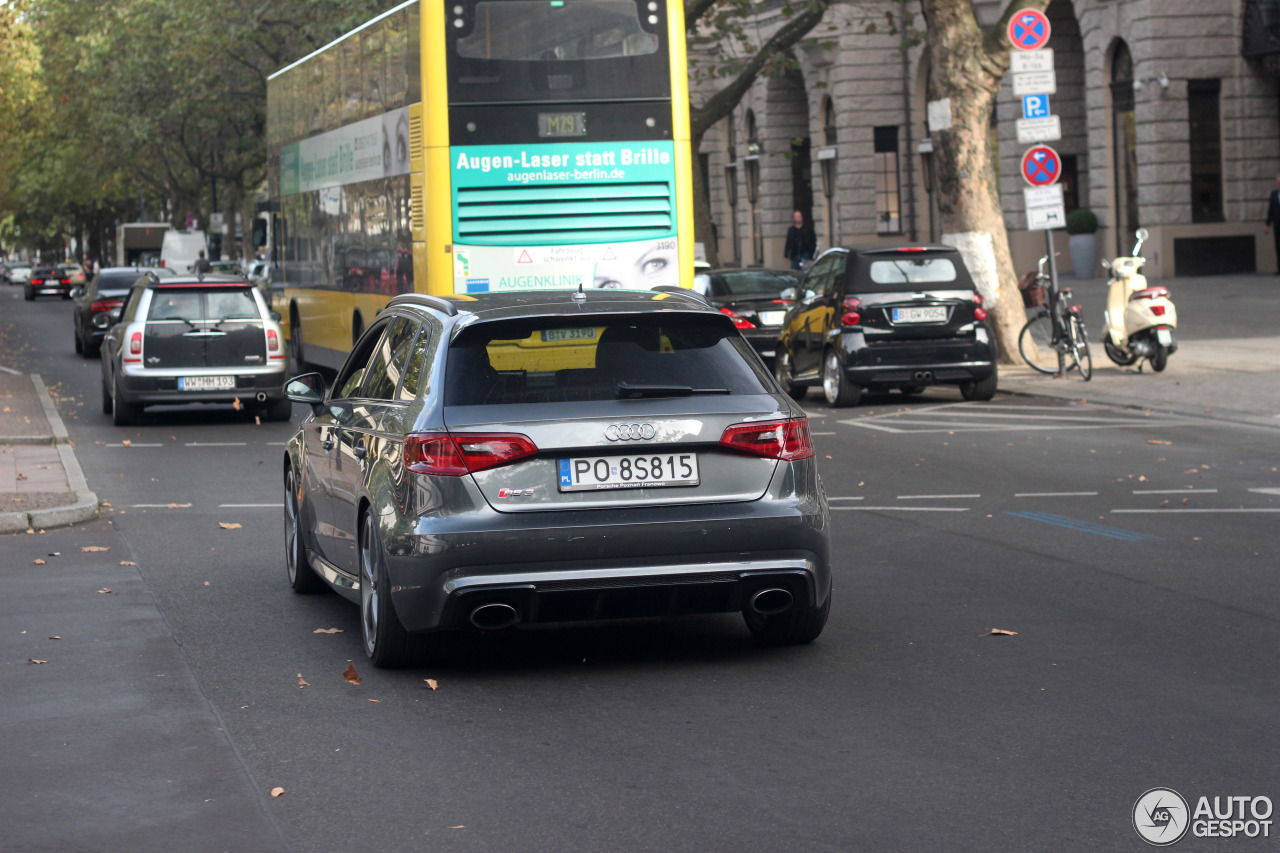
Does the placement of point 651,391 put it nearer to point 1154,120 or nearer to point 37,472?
point 37,472

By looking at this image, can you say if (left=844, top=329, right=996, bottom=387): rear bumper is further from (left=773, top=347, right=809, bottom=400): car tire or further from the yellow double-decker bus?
the yellow double-decker bus

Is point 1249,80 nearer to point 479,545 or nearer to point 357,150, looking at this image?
point 357,150

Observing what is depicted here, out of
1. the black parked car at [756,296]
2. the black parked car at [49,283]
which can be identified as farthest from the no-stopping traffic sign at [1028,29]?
the black parked car at [49,283]

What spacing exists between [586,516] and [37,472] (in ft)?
27.8

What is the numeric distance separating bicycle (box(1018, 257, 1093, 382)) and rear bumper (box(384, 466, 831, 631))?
13829 millimetres

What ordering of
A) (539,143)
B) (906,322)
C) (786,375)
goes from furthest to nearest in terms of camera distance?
(786,375) < (906,322) < (539,143)

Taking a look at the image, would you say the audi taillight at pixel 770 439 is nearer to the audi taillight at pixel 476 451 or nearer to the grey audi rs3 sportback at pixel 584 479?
the grey audi rs3 sportback at pixel 584 479

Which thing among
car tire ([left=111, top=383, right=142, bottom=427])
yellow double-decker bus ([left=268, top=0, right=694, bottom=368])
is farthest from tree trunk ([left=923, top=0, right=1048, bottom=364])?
car tire ([left=111, top=383, right=142, bottom=427])

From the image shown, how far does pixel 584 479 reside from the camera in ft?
21.9

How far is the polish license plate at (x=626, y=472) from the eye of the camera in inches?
262

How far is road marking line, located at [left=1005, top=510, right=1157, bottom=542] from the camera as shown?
10126mm

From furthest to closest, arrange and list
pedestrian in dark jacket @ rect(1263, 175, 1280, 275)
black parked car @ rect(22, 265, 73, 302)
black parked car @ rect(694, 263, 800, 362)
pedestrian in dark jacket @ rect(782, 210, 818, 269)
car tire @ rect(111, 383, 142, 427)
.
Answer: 1. black parked car @ rect(22, 265, 73, 302)
2. pedestrian in dark jacket @ rect(782, 210, 818, 269)
3. pedestrian in dark jacket @ rect(1263, 175, 1280, 275)
4. black parked car @ rect(694, 263, 800, 362)
5. car tire @ rect(111, 383, 142, 427)

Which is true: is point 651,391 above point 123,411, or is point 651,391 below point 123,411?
A: above

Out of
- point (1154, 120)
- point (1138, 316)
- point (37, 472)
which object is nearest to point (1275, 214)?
point (1154, 120)
